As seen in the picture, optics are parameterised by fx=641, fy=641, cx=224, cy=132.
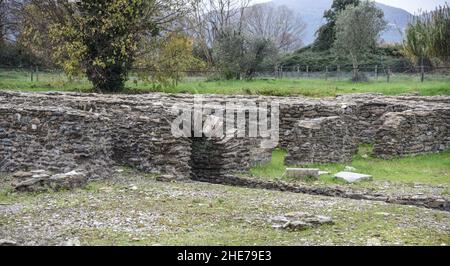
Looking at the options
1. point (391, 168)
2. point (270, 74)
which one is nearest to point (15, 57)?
point (270, 74)

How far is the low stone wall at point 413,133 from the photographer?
17.1m

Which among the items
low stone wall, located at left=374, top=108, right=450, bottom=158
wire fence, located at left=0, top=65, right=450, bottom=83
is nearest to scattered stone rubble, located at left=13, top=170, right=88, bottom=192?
low stone wall, located at left=374, top=108, right=450, bottom=158

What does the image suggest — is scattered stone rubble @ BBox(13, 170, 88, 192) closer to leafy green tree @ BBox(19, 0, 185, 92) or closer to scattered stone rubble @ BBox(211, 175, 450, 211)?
scattered stone rubble @ BBox(211, 175, 450, 211)

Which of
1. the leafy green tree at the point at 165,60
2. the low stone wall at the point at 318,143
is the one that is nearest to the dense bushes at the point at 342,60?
the leafy green tree at the point at 165,60

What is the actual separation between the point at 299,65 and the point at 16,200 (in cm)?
3936

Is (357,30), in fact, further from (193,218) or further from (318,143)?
(193,218)

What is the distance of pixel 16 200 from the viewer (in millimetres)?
10688

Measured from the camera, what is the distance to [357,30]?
3975 centimetres

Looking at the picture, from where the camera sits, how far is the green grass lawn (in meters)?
14.0

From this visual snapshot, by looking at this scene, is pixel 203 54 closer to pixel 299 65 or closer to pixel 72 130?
pixel 299 65

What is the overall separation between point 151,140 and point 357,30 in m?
28.5

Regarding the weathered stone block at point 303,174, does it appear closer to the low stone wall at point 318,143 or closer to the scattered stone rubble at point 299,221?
the low stone wall at point 318,143
